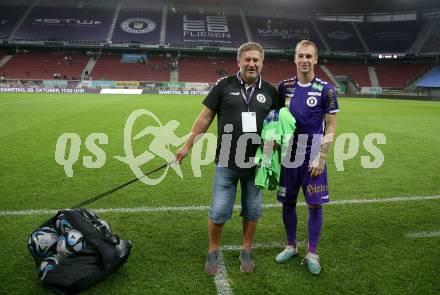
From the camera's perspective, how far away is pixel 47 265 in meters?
3.10

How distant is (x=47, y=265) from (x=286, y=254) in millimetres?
2189

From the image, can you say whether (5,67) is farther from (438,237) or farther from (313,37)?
(438,237)

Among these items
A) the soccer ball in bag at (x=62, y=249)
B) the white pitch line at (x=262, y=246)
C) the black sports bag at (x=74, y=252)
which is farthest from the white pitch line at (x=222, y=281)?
the soccer ball in bag at (x=62, y=249)

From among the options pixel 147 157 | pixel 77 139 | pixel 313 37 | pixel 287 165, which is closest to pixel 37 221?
pixel 287 165

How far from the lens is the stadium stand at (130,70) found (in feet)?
142

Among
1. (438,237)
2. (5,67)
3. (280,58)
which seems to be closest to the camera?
(438,237)

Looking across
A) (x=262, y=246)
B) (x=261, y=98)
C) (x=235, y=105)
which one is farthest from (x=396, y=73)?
(x=235, y=105)

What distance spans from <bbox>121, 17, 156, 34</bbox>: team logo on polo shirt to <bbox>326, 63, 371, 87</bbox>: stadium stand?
79.8ft

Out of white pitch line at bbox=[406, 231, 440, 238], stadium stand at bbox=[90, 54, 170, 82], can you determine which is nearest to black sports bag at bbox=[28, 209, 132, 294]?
white pitch line at bbox=[406, 231, 440, 238]

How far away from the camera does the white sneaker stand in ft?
11.9

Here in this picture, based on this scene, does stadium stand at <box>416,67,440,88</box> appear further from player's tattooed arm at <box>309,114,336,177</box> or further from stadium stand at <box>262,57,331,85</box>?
player's tattooed arm at <box>309,114,336,177</box>

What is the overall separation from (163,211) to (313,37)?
50380mm

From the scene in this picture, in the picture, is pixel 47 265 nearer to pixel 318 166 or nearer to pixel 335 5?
pixel 318 166

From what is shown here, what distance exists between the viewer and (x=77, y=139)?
9852mm
